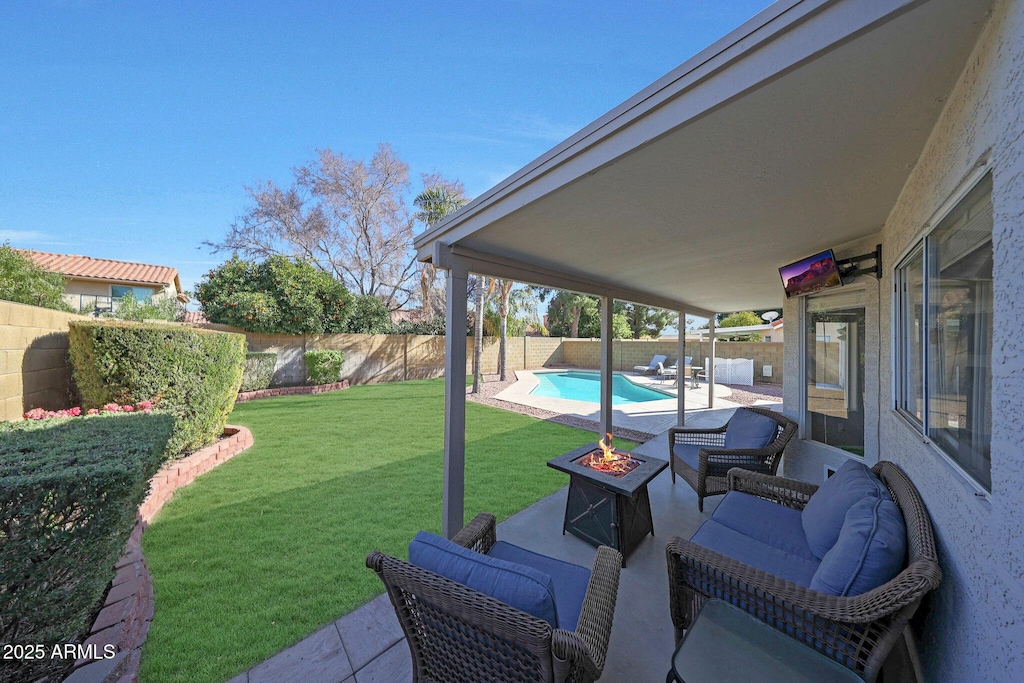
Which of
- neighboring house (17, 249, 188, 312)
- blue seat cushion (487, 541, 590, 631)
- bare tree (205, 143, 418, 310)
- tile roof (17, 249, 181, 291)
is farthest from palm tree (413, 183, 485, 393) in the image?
tile roof (17, 249, 181, 291)

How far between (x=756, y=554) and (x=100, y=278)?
2294 cm

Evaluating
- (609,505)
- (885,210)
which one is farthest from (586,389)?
(885,210)

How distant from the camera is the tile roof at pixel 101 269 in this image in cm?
1519

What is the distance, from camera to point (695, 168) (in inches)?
82.3

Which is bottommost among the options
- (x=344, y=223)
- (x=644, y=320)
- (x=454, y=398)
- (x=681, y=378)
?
(x=681, y=378)

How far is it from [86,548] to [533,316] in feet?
58.1

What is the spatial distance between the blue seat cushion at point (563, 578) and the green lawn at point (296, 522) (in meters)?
1.16

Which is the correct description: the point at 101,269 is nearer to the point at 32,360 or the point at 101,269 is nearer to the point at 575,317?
the point at 32,360

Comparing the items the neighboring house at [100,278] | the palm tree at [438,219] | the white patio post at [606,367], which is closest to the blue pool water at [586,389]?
the palm tree at [438,219]

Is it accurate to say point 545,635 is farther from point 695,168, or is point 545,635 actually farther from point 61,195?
point 61,195

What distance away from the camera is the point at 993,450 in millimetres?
1217

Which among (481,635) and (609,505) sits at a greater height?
(481,635)

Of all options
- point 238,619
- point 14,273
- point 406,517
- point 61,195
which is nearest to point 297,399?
point 14,273

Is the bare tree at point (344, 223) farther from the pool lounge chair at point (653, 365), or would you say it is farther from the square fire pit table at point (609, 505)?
the square fire pit table at point (609, 505)
